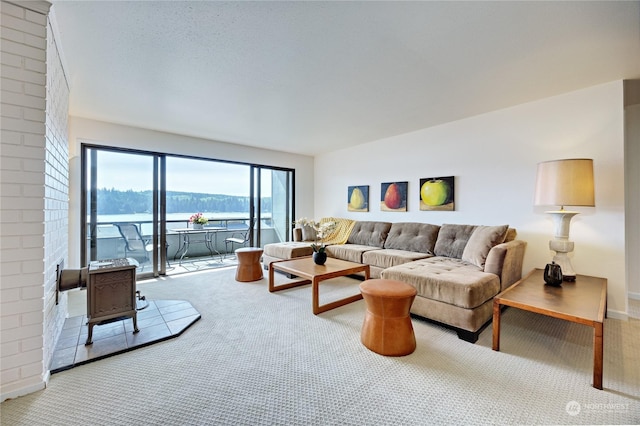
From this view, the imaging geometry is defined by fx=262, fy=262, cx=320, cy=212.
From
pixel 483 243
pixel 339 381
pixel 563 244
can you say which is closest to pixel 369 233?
pixel 483 243

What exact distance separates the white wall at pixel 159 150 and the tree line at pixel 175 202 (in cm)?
33

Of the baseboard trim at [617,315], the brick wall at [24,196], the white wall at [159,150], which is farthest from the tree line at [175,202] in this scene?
the baseboard trim at [617,315]

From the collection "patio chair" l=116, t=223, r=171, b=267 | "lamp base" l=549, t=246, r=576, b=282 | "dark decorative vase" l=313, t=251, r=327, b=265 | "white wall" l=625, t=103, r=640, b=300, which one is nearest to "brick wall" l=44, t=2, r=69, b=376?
"patio chair" l=116, t=223, r=171, b=267

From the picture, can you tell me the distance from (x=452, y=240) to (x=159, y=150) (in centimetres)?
482

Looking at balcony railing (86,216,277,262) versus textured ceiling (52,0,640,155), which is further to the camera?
balcony railing (86,216,277,262)

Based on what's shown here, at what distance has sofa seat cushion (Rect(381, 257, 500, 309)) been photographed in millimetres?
Answer: 2264

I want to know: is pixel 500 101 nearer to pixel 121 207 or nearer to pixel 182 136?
pixel 182 136

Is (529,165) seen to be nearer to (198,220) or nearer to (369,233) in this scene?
(369,233)

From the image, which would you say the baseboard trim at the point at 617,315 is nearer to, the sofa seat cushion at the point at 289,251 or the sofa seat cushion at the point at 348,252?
the sofa seat cushion at the point at 348,252

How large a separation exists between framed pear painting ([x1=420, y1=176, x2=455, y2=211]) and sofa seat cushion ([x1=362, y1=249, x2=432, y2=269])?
2.78 ft

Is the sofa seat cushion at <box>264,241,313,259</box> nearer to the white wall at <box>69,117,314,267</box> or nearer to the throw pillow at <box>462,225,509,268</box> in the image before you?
the white wall at <box>69,117,314,267</box>

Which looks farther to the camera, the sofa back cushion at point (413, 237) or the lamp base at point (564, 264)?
the sofa back cushion at point (413, 237)

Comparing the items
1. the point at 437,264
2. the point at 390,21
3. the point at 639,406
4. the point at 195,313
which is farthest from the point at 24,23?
the point at 639,406

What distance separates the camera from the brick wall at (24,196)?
5.11ft
